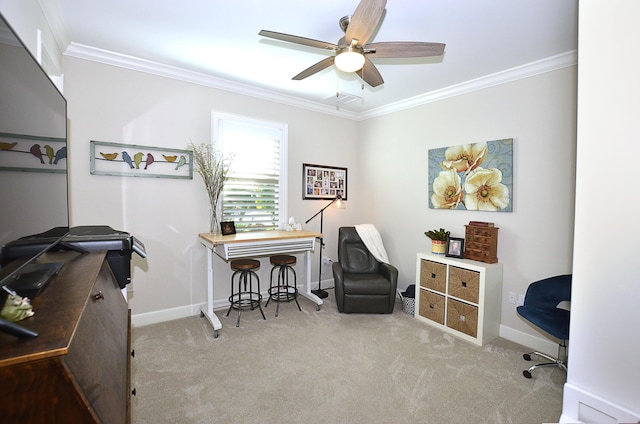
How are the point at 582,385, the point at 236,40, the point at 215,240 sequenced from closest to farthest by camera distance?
the point at 582,385 < the point at 236,40 < the point at 215,240

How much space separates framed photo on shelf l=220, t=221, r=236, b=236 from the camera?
135 inches

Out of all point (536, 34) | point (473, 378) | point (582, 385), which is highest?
point (536, 34)

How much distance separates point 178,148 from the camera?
11.0ft

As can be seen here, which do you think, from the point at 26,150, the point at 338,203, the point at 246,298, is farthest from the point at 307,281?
the point at 26,150

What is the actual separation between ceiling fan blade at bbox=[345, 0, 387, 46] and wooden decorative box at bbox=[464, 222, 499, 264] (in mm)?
2246

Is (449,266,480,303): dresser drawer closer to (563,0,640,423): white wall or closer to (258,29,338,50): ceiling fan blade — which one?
(563,0,640,423): white wall

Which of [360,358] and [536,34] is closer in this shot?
[536,34]

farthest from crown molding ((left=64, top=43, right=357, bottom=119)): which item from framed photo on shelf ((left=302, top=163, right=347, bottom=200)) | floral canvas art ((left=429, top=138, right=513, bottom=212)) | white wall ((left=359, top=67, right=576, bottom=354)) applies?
floral canvas art ((left=429, top=138, right=513, bottom=212))

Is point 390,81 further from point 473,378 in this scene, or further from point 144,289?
point 144,289

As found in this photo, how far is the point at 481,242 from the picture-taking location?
315 cm

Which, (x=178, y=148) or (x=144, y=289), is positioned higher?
(x=178, y=148)

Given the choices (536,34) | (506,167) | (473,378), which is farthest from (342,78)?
(473,378)

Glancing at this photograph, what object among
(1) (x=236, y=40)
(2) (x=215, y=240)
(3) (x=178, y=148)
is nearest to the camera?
(1) (x=236, y=40)

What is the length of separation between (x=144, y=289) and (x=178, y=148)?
1548 mm
